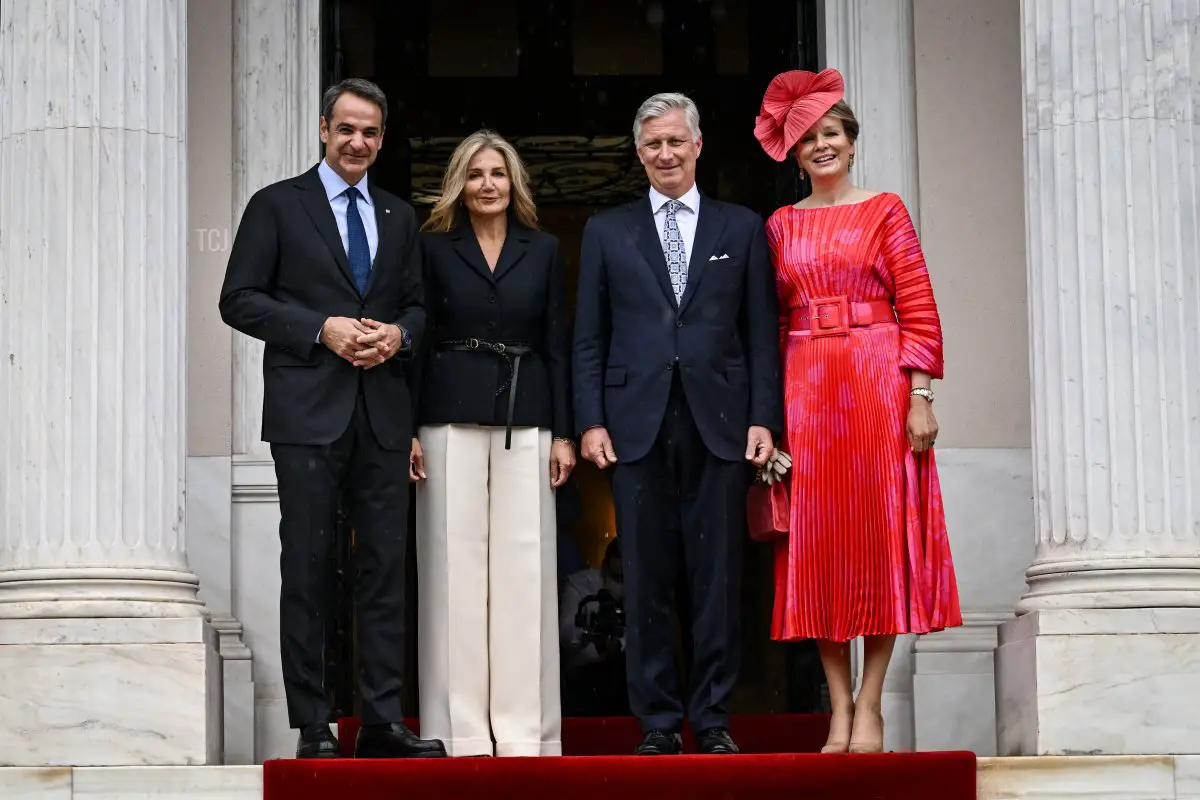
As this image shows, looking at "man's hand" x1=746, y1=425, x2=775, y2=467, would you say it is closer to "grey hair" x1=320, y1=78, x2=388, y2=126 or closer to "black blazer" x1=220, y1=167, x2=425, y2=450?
"black blazer" x1=220, y1=167, x2=425, y2=450

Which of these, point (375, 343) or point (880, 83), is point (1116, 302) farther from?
point (375, 343)

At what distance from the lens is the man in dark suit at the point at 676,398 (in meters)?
7.28

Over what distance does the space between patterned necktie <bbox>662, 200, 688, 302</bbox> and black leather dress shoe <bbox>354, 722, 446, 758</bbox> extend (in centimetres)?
192

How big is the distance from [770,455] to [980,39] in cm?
328

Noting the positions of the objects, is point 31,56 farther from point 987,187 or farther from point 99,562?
point 987,187

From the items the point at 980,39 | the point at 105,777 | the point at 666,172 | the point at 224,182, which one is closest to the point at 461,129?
the point at 224,182

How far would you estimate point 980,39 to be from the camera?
9672 mm

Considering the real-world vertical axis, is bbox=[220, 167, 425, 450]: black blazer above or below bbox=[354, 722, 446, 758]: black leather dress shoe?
above

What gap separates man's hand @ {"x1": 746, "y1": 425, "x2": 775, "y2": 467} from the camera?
7.36 metres

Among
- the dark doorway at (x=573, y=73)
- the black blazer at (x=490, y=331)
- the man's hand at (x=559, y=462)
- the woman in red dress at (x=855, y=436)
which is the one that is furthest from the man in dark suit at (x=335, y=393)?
the dark doorway at (x=573, y=73)

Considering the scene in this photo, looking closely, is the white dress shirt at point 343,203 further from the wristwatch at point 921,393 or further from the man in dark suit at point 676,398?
the wristwatch at point 921,393

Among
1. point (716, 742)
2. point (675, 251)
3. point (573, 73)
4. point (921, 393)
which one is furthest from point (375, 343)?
point (573, 73)

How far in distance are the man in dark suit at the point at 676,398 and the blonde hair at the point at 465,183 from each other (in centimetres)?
32

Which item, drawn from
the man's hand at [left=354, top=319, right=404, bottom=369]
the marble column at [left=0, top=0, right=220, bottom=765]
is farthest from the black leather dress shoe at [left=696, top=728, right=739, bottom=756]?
the marble column at [left=0, top=0, right=220, bottom=765]
